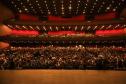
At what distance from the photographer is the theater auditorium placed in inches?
201

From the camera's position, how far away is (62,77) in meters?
5.04

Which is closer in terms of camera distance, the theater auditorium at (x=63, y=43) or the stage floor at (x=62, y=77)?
the stage floor at (x=62, y=77)

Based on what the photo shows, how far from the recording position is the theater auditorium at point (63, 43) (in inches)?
201

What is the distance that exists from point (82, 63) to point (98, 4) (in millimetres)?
10623

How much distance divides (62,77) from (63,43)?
15.2m

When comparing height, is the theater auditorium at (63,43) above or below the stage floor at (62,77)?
above

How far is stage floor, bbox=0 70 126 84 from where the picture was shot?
4936 millimetres

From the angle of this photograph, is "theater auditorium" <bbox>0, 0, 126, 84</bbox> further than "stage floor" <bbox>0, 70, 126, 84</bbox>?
Yes

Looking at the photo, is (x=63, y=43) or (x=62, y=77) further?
(x=63, y=43)

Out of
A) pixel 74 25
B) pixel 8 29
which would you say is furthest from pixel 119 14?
pixel 8 29

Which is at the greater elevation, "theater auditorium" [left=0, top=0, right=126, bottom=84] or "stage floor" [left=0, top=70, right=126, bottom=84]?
"theater auditorium" [left=0, top=0, right=126, bottom=84]

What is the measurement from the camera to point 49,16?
20594 mm

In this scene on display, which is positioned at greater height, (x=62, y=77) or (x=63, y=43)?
(x=63, y=43)

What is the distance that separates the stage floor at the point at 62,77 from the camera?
4936mm
